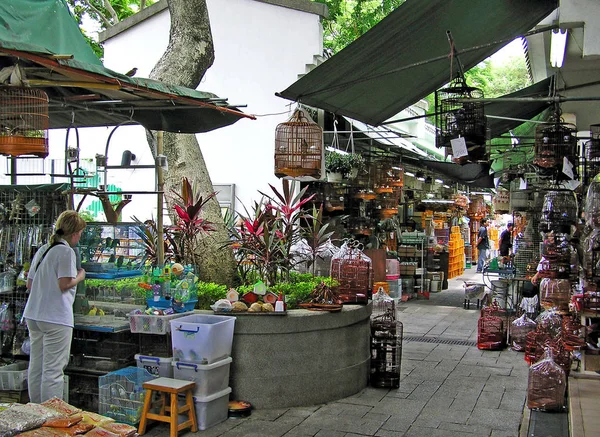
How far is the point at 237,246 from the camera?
7801 millimetres

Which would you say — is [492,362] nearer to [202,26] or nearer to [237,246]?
[237,246]

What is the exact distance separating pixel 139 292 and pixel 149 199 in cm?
748

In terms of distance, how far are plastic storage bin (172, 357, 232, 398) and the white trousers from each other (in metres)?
0.95

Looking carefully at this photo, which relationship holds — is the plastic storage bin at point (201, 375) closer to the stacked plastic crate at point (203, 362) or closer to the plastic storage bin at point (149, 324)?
the stacked plastic crate at point (203, 362)

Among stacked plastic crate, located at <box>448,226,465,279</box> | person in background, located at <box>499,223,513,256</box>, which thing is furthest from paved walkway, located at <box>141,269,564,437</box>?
stacked plastic crate, located at <box>448,226,465,279</box>

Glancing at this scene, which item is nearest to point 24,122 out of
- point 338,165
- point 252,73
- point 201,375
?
point 201,375

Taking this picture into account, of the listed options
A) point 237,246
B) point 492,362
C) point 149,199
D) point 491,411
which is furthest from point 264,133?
point 491,411

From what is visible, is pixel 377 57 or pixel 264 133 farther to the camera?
pixel 264 133

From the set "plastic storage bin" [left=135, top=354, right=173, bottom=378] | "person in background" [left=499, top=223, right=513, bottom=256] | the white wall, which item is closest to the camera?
"plastic storage bin" [left=135, top=354, right=173, bottom=378]

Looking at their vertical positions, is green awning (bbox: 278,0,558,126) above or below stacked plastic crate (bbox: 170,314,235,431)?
above

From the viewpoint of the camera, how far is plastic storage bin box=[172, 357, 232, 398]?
554cm

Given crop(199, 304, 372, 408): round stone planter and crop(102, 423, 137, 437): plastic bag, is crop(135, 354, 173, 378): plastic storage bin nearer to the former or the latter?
crop(199, 304, 372, 408): round stone planter

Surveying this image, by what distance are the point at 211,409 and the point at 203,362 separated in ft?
1.43

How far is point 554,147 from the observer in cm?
657
